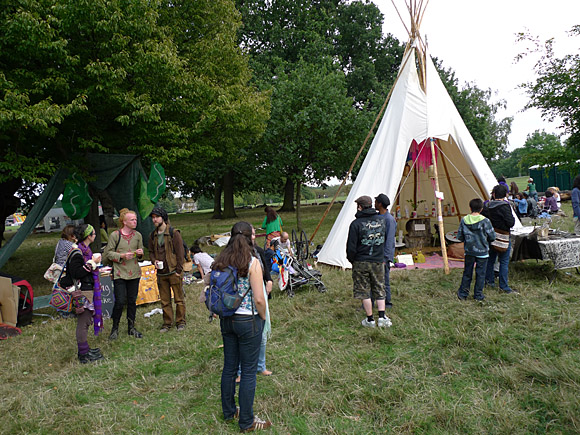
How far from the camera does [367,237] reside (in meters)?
4.76

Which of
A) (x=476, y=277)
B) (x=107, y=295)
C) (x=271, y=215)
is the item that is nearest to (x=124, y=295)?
(x=107, y=295)

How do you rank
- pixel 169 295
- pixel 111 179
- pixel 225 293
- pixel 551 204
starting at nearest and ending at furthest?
pixel 225 293 < pixel 169 295 < pixel 111 179 < pixel 551 204

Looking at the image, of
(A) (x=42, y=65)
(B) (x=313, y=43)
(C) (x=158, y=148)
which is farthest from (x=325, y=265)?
(B) (x=313, y=43)

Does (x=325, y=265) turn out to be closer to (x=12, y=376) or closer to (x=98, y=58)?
(x=12, y=376)

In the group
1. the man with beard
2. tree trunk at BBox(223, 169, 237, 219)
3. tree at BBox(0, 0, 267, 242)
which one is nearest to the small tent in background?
the man with beard

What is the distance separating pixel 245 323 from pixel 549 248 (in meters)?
5.38

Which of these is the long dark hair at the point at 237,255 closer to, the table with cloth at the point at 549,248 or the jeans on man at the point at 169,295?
the jeans on man at the point at 169,295

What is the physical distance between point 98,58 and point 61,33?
0.73m

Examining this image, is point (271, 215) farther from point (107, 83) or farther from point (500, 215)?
point (500, 215)

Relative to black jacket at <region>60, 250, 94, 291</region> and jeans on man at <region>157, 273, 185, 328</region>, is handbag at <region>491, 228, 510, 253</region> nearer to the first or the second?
jeans on man at <region>157, 273, 185, 328</region>

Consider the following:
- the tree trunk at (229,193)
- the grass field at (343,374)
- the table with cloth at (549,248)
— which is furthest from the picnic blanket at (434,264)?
the tree trunk at (229,193)

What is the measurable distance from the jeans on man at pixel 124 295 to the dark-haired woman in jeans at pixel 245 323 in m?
2.70

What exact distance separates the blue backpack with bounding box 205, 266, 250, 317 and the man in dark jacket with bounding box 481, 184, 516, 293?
180 inches

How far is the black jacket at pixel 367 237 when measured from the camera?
15.6 ft
